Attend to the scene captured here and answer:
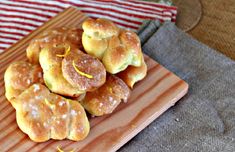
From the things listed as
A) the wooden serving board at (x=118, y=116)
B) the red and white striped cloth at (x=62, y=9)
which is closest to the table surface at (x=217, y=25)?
the red and white striped cloth at (x=62, y=9)

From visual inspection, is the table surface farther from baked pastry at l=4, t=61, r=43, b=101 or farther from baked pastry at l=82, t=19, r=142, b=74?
baked pastry at l=4, t=61, r=43, b=101

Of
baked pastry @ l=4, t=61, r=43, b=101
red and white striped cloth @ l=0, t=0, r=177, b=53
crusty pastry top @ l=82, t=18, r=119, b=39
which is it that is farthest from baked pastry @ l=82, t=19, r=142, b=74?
red and white striped cloth @ l=0, t=0, r=177, b=53

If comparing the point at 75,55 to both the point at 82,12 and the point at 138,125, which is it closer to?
the point at 138,125

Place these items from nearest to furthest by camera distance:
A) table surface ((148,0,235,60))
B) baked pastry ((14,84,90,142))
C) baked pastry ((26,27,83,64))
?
baked pastry ((14,84,90,142)) < baked pastry ((26,27,83,64)) < table surface ((148,0,235,60))

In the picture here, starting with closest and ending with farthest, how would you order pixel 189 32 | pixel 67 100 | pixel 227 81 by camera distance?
pixel 67 100 < pixel 227 81 < pixel 189 32

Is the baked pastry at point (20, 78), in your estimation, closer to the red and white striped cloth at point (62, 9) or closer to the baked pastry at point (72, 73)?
the baked pastry at point (72, 73)

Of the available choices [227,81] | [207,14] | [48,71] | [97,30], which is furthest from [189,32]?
[48,71]

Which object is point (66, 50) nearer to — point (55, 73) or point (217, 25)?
point (55, 73)
